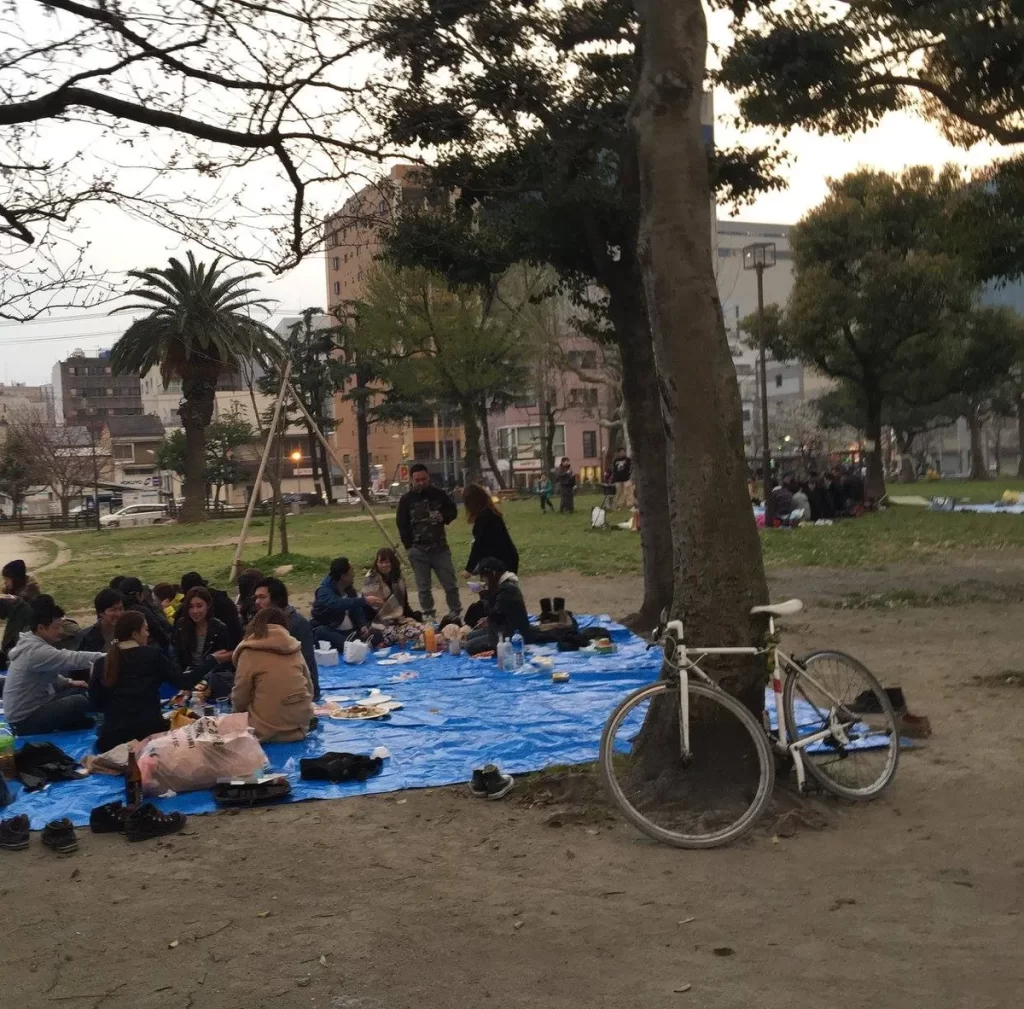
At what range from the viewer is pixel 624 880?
4.93 metres

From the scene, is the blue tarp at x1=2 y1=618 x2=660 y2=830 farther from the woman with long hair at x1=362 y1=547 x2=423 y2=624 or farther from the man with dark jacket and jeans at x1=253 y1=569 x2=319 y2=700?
the woman with long hair at x1=362 y1=547 x2=423 y2=624

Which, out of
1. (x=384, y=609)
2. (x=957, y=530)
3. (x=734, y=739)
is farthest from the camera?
(x=957, y=530)

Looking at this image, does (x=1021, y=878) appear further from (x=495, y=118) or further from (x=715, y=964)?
(x=495, y=118)

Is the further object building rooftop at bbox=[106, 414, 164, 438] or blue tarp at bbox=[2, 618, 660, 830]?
building rooftop at bbox=[106, 414, 164, 438]

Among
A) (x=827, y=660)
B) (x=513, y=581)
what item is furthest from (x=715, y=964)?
(x=513, y=581)

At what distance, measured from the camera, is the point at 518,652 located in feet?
35.7

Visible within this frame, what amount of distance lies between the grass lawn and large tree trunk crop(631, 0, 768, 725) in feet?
41.0

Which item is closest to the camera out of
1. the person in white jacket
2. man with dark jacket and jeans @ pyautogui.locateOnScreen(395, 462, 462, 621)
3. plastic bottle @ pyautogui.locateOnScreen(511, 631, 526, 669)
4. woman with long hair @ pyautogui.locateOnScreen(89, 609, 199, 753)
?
woman with long hair @ pyautogui.locateOnScreen(89, 609, 199, 753)

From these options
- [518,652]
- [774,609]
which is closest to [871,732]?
[774,609]

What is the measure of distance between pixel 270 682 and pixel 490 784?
2.05 metres

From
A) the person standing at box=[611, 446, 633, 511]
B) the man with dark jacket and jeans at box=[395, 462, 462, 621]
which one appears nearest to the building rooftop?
the person standing at box=[611, 446, 633, 511]

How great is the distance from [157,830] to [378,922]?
1.94m

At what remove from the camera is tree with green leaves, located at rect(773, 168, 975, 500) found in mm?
31438

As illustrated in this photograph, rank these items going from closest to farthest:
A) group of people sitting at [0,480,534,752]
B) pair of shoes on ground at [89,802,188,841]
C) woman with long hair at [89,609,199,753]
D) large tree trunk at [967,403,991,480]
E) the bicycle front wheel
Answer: the bicycle front wheel, pair of shoes on ground at [89,802,188,841], woman with long hair at [89,609,199,753], group of people sitting at [0,480,534,752], large tree trunk at [967,403,991,480]
